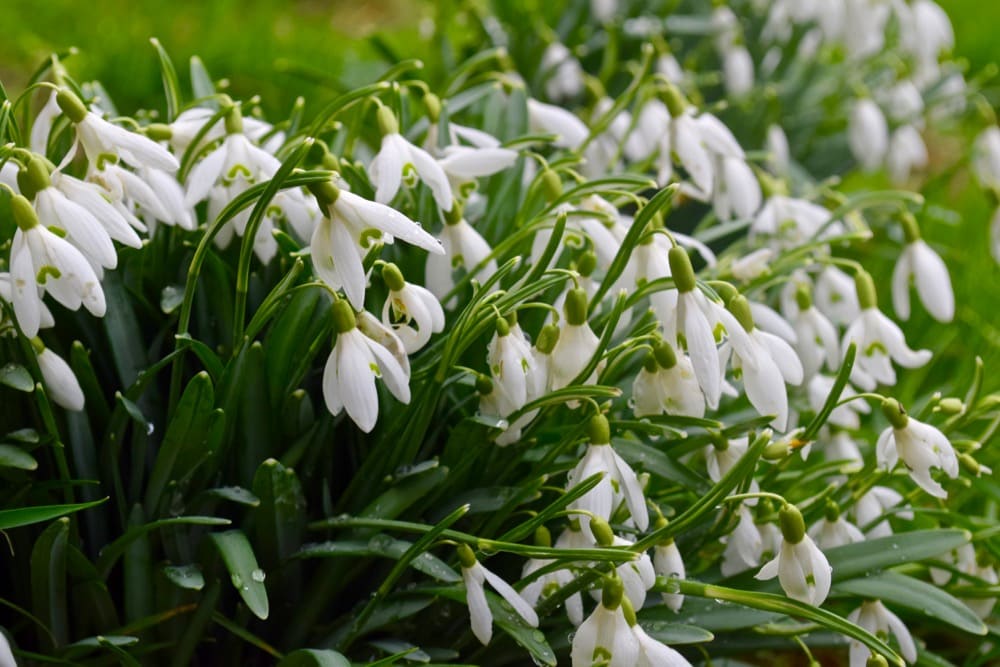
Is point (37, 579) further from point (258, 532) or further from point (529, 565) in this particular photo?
point (529, 565)

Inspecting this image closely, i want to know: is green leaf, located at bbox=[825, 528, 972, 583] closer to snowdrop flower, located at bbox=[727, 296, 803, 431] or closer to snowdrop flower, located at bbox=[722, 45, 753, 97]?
snowdrop flower, located at bbox=[727, 296, 803, 431]

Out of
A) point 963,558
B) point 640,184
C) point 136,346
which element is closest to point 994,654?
point 963,558

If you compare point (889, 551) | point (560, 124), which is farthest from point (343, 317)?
point (560, 124)

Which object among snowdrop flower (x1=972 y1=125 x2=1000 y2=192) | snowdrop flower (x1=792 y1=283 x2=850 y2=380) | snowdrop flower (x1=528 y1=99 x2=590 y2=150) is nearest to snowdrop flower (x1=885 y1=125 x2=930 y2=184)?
snowdrop flower (x1=972 y1=125 x2=1000 y2=192)

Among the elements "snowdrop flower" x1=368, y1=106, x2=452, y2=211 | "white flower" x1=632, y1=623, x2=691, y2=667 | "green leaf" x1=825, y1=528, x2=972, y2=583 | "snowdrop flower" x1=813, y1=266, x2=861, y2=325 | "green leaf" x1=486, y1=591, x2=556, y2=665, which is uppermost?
"snowdrop flower" x1=368, y1=106, x2=452, y2=211

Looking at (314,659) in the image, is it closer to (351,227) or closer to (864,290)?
(351,227)
